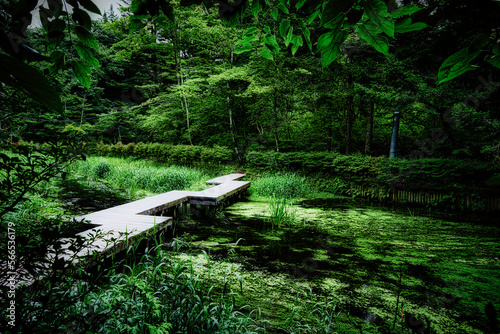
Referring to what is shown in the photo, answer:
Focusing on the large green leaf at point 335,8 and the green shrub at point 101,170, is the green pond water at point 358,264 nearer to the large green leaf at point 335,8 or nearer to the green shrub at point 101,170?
the large green leaf at point 335,8

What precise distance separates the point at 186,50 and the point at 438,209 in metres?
13.5

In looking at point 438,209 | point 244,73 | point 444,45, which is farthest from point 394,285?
point 244,73

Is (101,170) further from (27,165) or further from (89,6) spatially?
(89,6)

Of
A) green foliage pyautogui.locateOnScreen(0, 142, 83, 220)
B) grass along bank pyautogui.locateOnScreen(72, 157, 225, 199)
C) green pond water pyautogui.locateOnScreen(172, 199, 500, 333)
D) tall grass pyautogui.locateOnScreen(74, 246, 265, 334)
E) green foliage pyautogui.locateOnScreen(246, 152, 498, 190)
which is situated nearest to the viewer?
green foliage pyautogui.locateOnScreen(0, 142, 83, 220)

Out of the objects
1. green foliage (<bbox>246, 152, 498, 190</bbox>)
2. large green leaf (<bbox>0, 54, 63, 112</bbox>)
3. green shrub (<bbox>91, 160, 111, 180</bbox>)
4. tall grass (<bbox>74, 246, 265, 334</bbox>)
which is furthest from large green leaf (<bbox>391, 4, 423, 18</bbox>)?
green shrub (<bbox>91, 160, 111, 180</bbox>)

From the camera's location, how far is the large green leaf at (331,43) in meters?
0.76

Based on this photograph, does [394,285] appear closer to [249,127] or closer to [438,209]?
[438,209]

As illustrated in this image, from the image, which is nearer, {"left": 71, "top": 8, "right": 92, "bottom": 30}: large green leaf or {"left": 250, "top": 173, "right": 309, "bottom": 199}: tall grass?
{"left": 71, "top": 8, "right": 92, "bottom": 30}: large green leaf

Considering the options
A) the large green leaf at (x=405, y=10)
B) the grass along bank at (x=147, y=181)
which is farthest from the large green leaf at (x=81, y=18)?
the grass along bank at (x=147, y=181)

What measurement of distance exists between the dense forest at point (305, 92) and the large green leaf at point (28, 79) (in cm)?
51

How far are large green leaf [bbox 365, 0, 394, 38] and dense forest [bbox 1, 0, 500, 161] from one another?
0.13 metres

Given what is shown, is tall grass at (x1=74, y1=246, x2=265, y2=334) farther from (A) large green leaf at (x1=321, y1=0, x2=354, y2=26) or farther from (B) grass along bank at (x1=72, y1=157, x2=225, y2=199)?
(B) grass along bank at (x1=72, y1=157, x2=225, y2=199)

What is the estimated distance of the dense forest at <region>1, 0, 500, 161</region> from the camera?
5.42 metres

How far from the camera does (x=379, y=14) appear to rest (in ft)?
2.09
